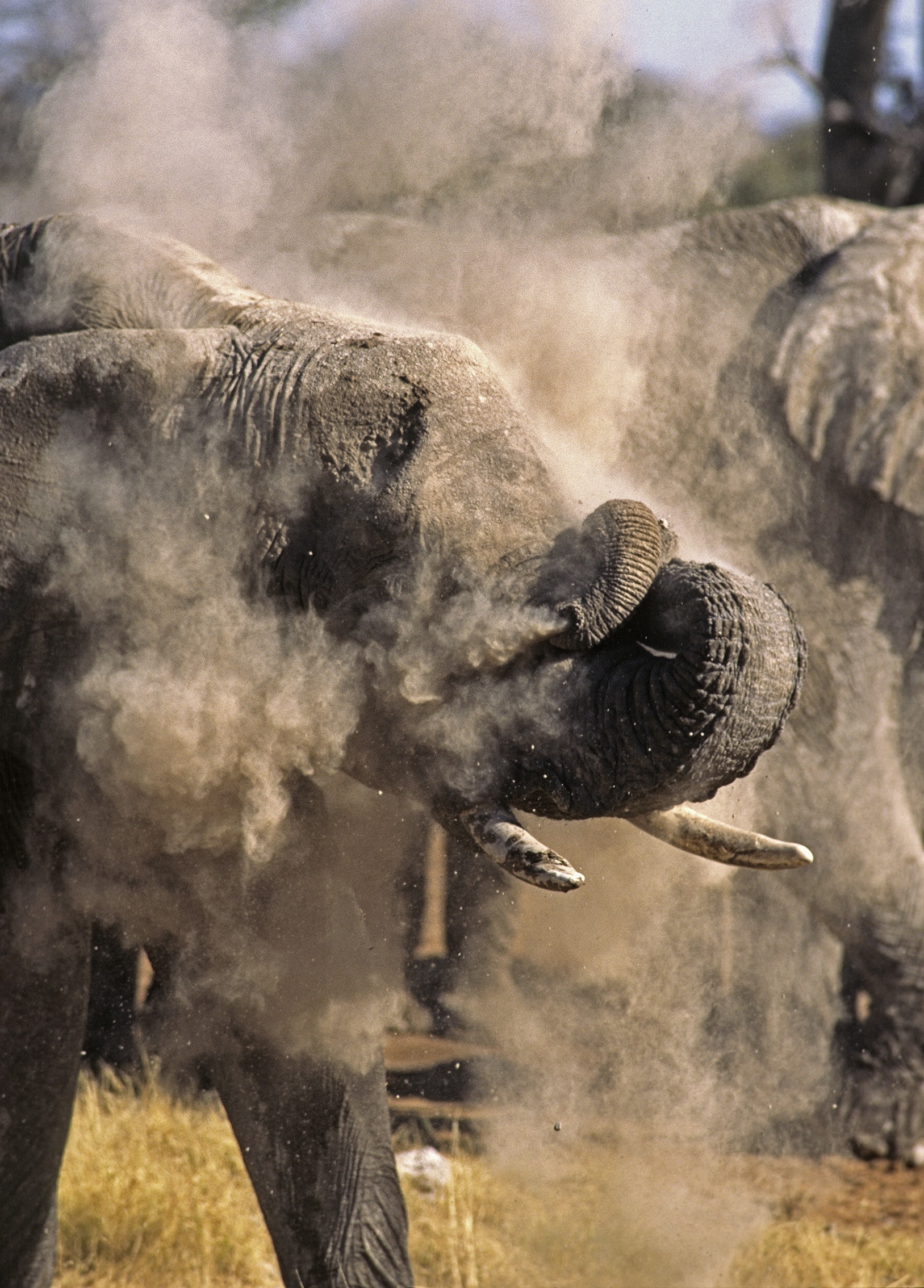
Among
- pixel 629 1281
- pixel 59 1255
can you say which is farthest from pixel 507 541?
pixel 59 1255

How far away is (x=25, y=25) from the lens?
3.81 meters

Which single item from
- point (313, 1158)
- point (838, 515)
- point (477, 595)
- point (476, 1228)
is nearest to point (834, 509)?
point (838, 515)

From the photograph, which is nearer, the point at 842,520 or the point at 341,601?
the point at 341,601

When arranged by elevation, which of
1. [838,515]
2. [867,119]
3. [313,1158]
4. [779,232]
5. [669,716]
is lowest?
[313,1158]

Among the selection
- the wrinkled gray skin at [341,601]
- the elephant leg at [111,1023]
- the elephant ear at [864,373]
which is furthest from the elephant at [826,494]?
the wrinkled gray skin at [341,601]

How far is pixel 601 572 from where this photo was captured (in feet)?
6.94

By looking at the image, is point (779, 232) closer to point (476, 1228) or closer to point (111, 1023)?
point (476, 1228)

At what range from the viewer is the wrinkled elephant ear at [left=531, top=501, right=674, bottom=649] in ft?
6.91

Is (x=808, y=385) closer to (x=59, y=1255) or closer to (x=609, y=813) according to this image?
(x=609, y=813)

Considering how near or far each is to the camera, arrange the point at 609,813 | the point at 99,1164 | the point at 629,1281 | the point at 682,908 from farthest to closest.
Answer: the point at 682,908, the point at 99,1164, the point at 629,1281, the point at 609,813

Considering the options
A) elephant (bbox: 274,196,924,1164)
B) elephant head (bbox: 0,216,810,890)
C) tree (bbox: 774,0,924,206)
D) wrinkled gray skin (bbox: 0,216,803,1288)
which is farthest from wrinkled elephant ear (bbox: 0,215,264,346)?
tree (bbox: 774,0,924,206)

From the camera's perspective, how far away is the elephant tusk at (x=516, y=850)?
1968 millimetres

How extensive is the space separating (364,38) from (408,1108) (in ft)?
9.32

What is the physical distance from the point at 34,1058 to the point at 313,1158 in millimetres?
533
